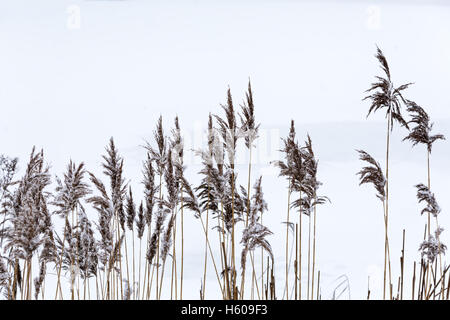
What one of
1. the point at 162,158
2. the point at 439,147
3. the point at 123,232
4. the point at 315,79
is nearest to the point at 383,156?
the point at 439,147

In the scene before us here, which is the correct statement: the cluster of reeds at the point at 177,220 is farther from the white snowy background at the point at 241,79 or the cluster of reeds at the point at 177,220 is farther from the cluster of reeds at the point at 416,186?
the white snowy background at the point at 241,79

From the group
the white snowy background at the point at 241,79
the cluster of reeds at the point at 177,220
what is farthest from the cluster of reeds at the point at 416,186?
the white snowy background at the point at 241,79

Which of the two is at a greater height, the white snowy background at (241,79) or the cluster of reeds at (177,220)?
the white snowy background at (241,79)

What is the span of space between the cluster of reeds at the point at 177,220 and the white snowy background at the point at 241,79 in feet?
1.22

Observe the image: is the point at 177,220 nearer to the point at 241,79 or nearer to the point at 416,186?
the point at 241,79

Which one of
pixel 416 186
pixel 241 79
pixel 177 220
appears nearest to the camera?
pixel 416 186

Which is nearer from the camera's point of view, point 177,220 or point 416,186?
point 416,186

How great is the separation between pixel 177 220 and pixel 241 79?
3.43ft

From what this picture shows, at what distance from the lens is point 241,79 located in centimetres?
306

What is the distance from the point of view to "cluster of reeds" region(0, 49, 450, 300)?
2.35 meters

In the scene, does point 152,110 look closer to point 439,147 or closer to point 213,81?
point 213,81

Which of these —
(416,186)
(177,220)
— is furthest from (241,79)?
(416,186)

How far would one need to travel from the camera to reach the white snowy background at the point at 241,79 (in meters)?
3.02

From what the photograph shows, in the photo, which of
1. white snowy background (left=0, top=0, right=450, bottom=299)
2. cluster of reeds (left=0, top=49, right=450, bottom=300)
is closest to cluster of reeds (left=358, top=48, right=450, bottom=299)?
cluster of reeds (left=0, top=49, right=450, bottom=300)
